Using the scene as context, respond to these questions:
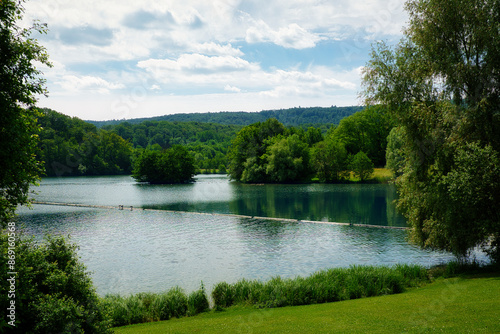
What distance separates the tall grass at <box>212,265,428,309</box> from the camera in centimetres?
1703

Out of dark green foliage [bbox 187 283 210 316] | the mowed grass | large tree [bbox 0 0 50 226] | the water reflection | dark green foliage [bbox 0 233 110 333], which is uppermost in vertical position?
large tree [bbox 0 0 50 226]

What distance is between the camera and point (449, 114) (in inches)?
774

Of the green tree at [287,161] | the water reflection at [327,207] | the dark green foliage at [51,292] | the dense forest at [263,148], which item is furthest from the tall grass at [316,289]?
the green tree at [287,161]

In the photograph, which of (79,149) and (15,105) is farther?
(79,149)

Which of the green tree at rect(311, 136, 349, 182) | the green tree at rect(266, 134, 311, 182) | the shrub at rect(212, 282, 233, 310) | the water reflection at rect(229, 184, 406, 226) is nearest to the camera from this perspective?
the shrub at rect(212, 282, 233, 310)

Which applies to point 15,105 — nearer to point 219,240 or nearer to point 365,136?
point 219,240

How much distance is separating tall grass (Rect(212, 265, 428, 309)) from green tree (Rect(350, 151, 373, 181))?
7400cm

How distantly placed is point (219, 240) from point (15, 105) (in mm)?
26070

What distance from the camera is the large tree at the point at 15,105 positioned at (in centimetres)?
864

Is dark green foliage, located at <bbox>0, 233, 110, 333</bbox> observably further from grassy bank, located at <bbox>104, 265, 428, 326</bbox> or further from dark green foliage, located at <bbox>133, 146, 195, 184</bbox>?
dark green foliage, located at <bbox>133, 146, 195, 184</bbox>

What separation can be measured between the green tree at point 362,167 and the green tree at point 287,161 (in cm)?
1315

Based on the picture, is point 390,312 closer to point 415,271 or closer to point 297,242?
point 415,271

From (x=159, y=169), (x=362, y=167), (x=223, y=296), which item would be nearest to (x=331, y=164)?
(x=362, y=167)

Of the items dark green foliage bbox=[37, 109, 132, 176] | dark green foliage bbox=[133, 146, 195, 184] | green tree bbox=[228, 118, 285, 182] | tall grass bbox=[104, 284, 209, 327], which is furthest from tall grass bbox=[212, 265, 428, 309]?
dark green foliage bbox=[37, 109, 132, 176]
